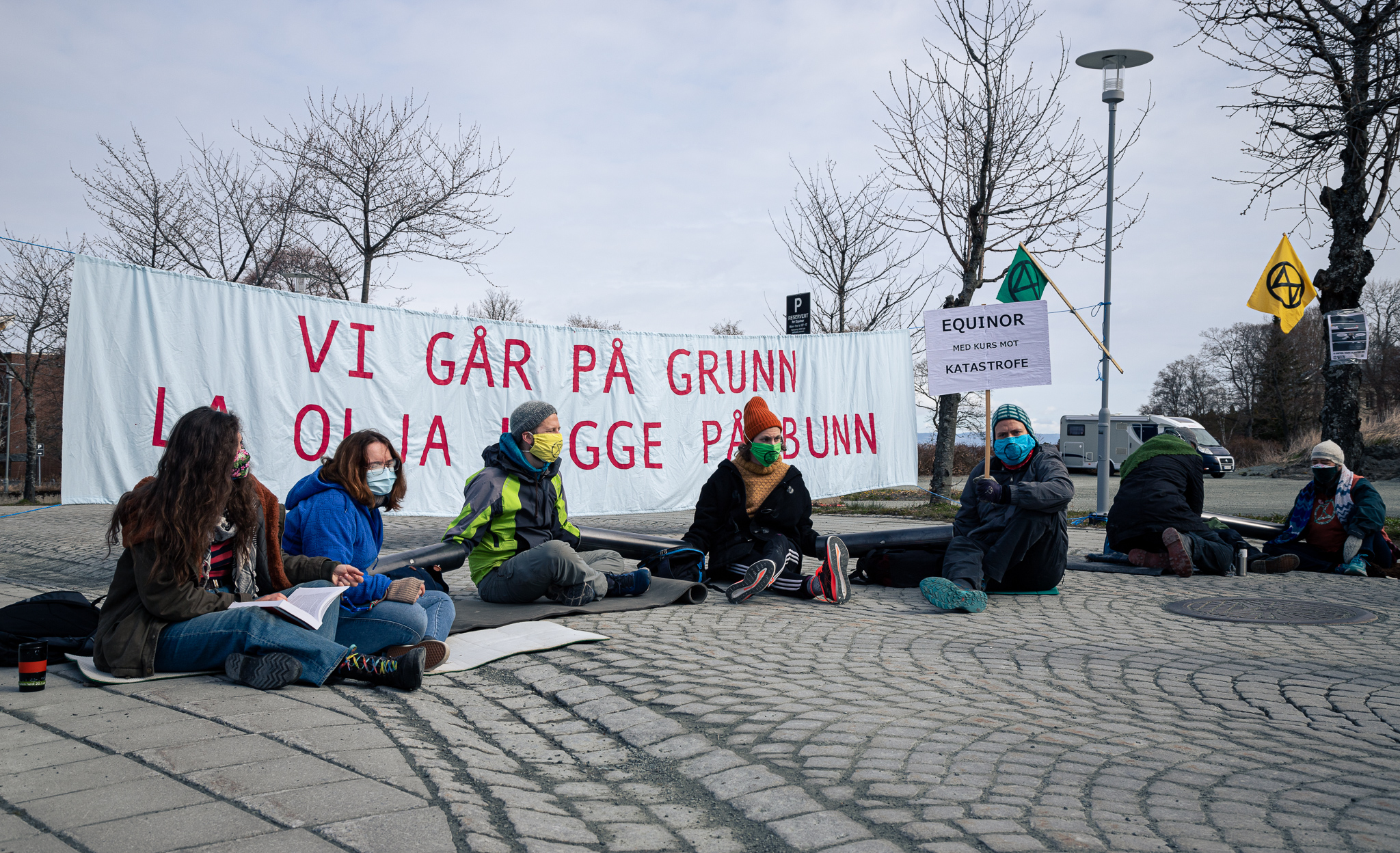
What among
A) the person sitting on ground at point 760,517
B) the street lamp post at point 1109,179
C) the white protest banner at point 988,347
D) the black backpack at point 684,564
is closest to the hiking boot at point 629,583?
the black backpack at point 684,564

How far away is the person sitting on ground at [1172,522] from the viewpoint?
818cm

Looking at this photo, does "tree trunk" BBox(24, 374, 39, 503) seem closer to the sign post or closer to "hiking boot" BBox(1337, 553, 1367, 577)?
the sign post

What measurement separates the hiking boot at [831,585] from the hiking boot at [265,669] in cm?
370

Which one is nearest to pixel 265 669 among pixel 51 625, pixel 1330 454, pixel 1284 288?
pixel 51 625

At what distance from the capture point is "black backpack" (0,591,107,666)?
14.5 ft

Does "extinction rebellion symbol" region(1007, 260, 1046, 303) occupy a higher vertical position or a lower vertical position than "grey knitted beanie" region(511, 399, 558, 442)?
higher

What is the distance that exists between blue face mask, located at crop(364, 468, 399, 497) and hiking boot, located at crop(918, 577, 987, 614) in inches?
142

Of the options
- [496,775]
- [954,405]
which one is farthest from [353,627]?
[954,405]

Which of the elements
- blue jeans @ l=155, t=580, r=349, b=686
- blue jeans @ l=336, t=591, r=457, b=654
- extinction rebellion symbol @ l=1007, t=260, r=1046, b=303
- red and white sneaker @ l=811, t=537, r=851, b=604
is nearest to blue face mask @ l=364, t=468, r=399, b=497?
blue jeans @ l=336, t=591, r=457, b=654

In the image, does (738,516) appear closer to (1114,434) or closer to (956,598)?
(956,598)

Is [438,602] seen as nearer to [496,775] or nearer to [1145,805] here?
[496,775]

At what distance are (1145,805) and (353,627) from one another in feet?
11.2

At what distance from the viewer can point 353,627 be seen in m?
4.50

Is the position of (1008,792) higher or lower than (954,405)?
lower
